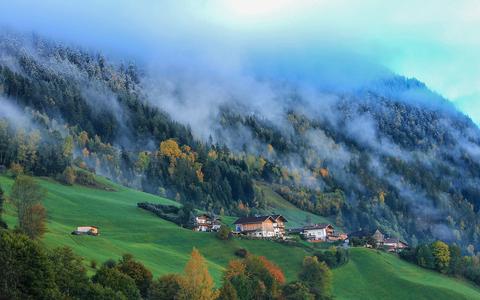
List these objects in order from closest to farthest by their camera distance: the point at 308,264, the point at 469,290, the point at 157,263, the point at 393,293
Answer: the point at 157,263 → the point at 308,264 → the point at 393,293 → the point at 469,290

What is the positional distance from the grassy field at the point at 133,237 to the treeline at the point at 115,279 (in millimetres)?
11223

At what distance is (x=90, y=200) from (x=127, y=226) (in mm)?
23705

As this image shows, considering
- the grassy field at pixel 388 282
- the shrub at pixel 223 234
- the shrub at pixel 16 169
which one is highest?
the shrub at pixel 16 169

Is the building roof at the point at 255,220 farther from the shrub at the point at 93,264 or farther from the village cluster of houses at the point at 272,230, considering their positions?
the shrub at the point at 93,264

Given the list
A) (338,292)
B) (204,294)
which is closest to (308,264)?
(338,292)

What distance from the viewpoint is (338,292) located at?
126m

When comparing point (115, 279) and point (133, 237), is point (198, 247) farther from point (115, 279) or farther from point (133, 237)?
point (115, 279)

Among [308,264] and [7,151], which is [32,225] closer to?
[308,264]

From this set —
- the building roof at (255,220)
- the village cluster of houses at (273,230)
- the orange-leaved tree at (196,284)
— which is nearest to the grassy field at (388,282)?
the village cluster of houses at (273,230)

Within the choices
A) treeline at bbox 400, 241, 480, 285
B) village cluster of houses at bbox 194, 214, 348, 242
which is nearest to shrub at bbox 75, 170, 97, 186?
village cluster of houses at bbox 194, 214, 348, 242

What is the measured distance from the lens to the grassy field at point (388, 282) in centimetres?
12938

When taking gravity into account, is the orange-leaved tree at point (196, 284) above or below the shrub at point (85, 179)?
below

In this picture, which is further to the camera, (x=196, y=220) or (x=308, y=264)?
(x=196, y=220)

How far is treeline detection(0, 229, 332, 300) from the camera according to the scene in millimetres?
65062
